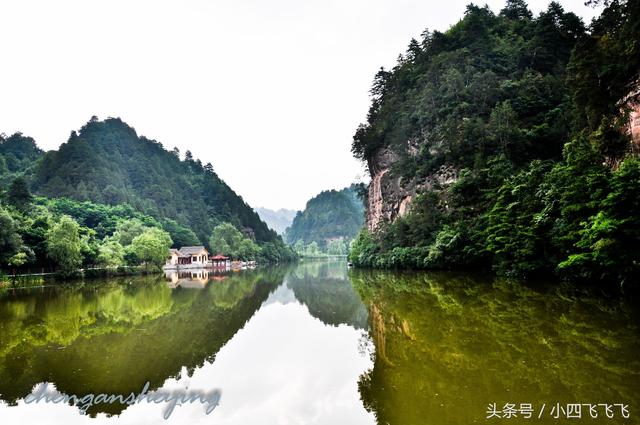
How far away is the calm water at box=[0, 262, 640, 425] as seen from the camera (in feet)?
15.8

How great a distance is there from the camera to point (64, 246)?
27.4 meters

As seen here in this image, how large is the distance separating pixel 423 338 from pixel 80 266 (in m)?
30.3

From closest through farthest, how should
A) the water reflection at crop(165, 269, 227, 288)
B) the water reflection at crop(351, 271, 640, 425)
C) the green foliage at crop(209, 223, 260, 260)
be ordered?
the water reflection at crop(351, 271, 640, 425) → the water reflection at crop(165, 269, 227, 288) → the green foliage at crop(209, 223, 260, 260)

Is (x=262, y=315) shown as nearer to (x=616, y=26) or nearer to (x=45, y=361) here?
(x=45, y=361)

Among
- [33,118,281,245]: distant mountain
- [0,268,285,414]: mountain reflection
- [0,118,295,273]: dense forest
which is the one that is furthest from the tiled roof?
[0,268,285,414]: mountain reflection

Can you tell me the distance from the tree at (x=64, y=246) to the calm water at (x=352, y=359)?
15997 millimetres

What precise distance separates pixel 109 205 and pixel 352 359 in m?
66.9

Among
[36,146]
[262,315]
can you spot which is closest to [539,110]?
[262,315]

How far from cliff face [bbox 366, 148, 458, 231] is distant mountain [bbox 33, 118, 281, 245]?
42.8m

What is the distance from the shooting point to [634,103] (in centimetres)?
1567

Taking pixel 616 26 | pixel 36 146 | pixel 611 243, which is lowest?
pixel 611 243

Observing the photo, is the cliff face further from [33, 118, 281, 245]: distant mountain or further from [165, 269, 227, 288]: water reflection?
[33, 118, 281, 245]: distant mountain

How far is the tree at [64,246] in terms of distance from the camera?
27.2m

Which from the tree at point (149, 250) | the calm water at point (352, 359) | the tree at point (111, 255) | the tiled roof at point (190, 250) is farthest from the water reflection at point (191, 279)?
the tiled roof at point (190, 250)
